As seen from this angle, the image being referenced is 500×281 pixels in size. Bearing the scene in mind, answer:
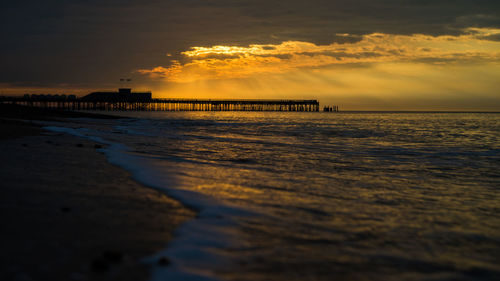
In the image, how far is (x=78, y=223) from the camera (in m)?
4.07

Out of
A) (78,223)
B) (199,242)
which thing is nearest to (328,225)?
(199,242)

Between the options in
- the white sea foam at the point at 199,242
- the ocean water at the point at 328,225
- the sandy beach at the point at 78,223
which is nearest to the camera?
the sandy beach at the point at 78,223

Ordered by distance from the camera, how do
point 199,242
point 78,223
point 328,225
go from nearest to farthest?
point 199,242 < point 78,223 < point 328,225

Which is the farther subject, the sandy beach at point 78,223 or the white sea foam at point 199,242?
the white sea foam at point 199,242

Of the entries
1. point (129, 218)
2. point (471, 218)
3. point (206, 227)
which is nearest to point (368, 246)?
point (206, 227)

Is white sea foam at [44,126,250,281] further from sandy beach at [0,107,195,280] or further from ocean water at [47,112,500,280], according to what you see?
sandy beach at [0,107,195,280]

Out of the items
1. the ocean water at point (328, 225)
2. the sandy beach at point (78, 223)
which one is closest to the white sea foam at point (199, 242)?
the ocean water at point (328, 225)

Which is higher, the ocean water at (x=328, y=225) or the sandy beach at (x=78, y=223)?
the sandy beach at (x=78, y=223)

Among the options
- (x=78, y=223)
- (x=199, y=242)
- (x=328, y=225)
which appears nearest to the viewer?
(x=199, y=242)

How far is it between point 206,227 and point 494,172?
28.3 feet

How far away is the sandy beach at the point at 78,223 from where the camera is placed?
3.01 metres

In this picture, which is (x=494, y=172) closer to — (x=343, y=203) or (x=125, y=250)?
(x=343, y=203)

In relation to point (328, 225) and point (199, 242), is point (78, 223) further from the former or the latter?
point (328, 225)

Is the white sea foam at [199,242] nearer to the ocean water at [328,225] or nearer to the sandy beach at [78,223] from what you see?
the ocean water at [328,225]
